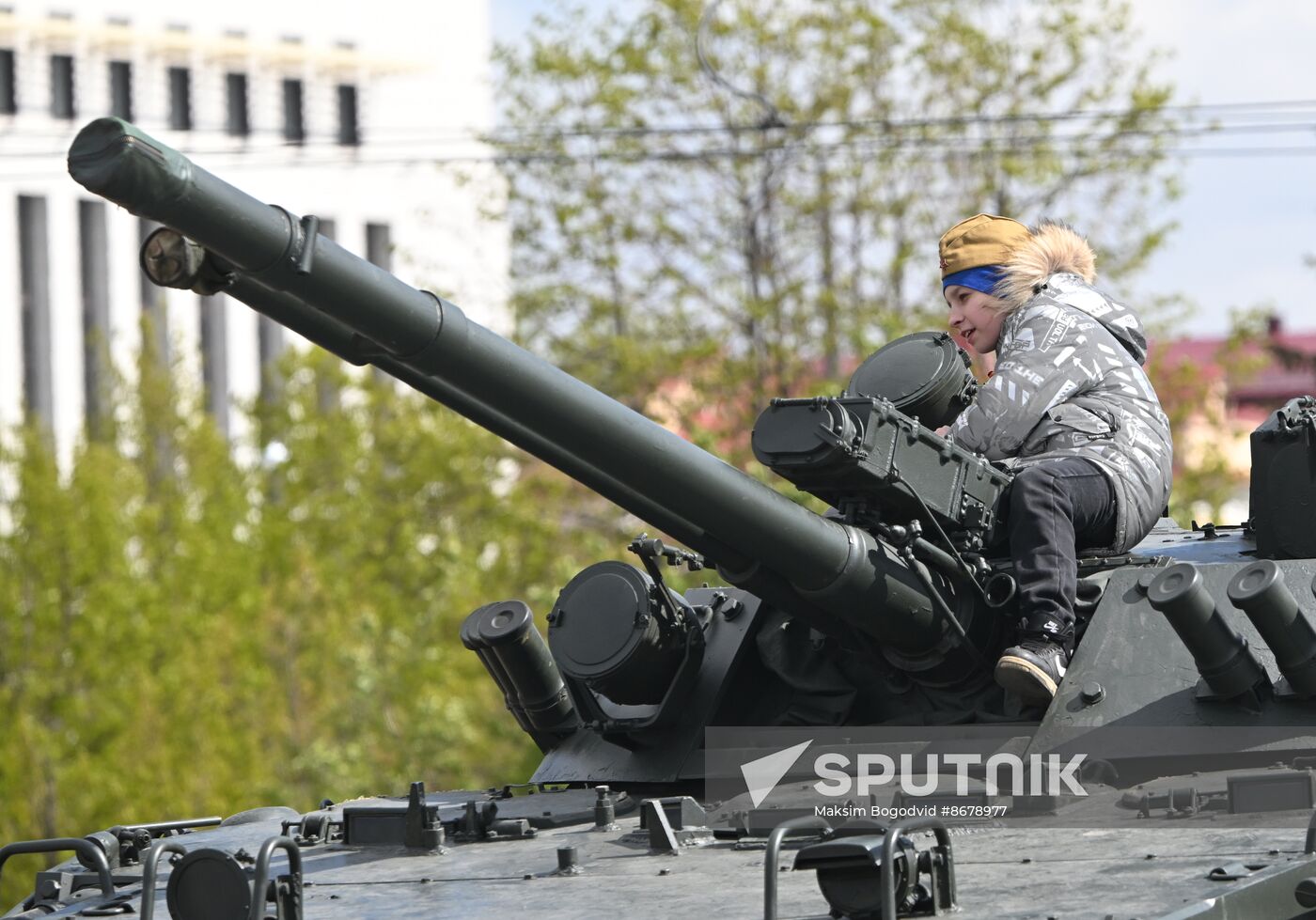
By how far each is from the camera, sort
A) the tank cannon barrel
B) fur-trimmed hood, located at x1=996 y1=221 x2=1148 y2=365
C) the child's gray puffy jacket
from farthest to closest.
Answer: fur-trimmed hood, located at x1=996 y1=221 x2=1148 y2=365, the child's gray puffy jacket, the tank cannon barrel

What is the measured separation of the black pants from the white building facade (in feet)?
129

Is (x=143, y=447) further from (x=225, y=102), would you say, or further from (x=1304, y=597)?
(x=1304, y=597)

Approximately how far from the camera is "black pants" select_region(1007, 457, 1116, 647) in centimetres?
745

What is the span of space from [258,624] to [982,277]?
25052 millimetres

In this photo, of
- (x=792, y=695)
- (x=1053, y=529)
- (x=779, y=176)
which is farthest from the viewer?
(x=779, y=176)

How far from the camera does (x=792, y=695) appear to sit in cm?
816

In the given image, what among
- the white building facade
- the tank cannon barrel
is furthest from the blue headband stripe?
the white building facade

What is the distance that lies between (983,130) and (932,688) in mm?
21517

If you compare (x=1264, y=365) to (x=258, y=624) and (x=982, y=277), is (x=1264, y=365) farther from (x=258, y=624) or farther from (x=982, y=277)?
(x=982, y=277)

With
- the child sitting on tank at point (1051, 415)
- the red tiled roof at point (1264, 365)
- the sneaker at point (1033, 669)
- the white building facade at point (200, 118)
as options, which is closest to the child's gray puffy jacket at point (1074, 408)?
the child sitting on tank at point (1051, 415)

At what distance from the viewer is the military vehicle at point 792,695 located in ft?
19.3

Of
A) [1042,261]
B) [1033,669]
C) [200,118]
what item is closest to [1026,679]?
[1033,669]

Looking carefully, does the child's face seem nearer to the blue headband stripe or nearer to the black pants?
the blue headband stripe

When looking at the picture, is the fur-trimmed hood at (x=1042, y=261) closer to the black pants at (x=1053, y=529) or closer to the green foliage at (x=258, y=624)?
the black pants at (x=1053, y=529)
